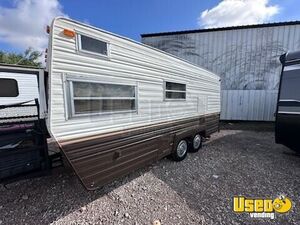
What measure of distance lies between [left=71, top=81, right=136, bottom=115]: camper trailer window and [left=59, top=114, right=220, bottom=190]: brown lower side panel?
0.45 meters

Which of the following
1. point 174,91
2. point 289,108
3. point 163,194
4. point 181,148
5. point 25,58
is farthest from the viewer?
point 25,58

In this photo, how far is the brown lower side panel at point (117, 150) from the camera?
2478 mm

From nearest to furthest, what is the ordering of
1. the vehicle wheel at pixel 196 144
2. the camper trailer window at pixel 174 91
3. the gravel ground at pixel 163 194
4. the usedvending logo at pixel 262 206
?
the gravel ground at pixel 163 194, the usedvending logo at pixel 262 206, the camper trailer window at pixel 174 91, the vehicle wheel at pixel 196 144

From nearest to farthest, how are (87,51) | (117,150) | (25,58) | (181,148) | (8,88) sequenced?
1. (87,51)
2. (117,150)
3. (8,88)
4. (181,148)
5. (25,58)

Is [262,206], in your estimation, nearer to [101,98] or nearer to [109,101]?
[109,101]

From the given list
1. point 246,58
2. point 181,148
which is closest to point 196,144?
point 181,148

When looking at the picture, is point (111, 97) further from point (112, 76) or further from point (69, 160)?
point (69, 160)

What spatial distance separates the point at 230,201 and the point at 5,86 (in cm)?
527

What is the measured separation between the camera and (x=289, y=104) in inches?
183

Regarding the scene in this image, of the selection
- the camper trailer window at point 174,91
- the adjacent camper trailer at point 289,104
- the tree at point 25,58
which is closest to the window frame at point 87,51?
the camper trailer window at point 174,91

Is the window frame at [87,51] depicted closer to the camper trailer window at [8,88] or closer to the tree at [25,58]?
the camper trailer window at [8,88]

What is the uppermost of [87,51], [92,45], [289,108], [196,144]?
[92,45]

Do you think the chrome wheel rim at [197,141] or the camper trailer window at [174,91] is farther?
the chrome wheel rim at [197,141]

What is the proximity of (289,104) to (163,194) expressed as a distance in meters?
4.53
